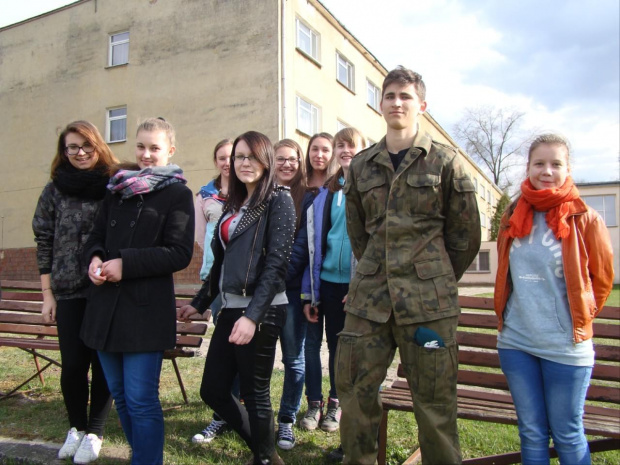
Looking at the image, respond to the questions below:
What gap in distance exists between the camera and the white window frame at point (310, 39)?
16403mm

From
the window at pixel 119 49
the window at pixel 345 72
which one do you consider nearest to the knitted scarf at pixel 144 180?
the window at pixel 119 49

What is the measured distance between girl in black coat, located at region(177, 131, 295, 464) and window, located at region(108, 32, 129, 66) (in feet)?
54.5

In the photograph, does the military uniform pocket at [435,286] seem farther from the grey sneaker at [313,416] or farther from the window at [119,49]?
the window at [119,49]

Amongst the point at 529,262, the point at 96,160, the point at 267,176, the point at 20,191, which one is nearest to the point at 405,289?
the point at 529,262

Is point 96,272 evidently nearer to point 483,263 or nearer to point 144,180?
A: point 144,180

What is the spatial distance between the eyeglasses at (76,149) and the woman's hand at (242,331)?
1.63 metres

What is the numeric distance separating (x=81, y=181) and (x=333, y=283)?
178 centimetres

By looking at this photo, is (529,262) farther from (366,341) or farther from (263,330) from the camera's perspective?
(263,330)

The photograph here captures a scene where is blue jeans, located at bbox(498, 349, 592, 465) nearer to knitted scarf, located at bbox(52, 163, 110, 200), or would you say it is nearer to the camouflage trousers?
the camouflage trousers

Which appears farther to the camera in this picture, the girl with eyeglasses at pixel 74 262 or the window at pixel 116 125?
the window at pixel 116 125

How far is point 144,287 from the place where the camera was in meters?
2.93

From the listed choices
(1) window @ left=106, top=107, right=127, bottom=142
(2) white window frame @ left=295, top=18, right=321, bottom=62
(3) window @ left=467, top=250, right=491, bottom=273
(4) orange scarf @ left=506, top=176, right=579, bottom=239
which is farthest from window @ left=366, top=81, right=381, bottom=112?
(4) orange scarf @ left=506, top=176, right=579, bottom=239

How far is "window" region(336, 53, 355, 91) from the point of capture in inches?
755

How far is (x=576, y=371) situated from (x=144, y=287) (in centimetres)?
222
